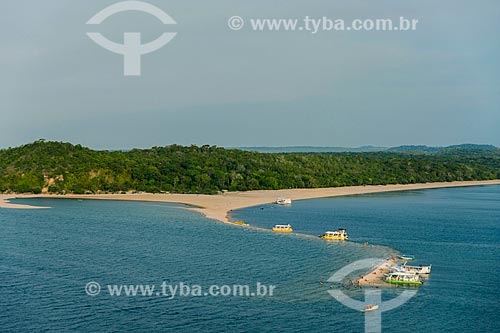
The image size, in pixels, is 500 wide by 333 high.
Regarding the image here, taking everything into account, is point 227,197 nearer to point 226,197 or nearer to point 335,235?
point 226,197

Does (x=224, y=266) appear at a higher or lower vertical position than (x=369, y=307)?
higher

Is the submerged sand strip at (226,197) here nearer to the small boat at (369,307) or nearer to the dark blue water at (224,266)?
the dark blue water at (224,266)

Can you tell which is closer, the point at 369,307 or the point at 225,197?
the point at 369,307

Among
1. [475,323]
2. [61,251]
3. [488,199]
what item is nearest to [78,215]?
[61,251]

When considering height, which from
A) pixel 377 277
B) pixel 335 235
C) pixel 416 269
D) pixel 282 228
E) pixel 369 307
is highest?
pixel 282 228

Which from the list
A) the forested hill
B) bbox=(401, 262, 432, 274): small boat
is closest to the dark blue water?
bbox=(401, 262, 432, 274): small boat

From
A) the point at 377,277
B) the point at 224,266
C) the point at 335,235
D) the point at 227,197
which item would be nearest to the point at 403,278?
the point at 377,277

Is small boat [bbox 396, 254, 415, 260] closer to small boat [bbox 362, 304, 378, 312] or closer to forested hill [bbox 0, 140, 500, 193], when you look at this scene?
small boat [bbox 362, 304, 378, 312]
